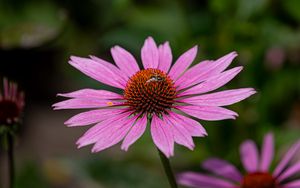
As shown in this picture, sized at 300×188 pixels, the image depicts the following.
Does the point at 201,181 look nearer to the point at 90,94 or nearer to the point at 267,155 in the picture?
the point at 267,155

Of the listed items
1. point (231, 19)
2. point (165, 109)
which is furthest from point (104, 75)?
point (231, 19)

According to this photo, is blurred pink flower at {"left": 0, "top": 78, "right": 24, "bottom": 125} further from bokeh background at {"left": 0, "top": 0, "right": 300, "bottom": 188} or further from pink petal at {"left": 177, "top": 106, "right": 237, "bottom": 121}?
bokeh background at {"left": 0, "top": 0, "right": 300, "bottom": 188}

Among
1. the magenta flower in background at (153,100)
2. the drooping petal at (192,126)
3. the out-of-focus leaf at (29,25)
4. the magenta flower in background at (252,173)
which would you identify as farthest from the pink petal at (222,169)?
the out-of-focus leaf at (29,25)

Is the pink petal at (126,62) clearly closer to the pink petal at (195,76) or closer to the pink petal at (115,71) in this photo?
the pink petal at (115,71)

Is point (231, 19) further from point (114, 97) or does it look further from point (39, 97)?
point (39, 97)

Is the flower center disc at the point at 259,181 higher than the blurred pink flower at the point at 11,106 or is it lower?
lower

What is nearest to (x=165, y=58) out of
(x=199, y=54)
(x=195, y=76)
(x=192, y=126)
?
(x=195, y=76)

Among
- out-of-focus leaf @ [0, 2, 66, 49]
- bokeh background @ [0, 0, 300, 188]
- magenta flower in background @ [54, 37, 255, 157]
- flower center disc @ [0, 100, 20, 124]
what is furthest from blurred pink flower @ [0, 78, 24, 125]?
out-of-focus leaf @ [0, 2, 66, 49]
